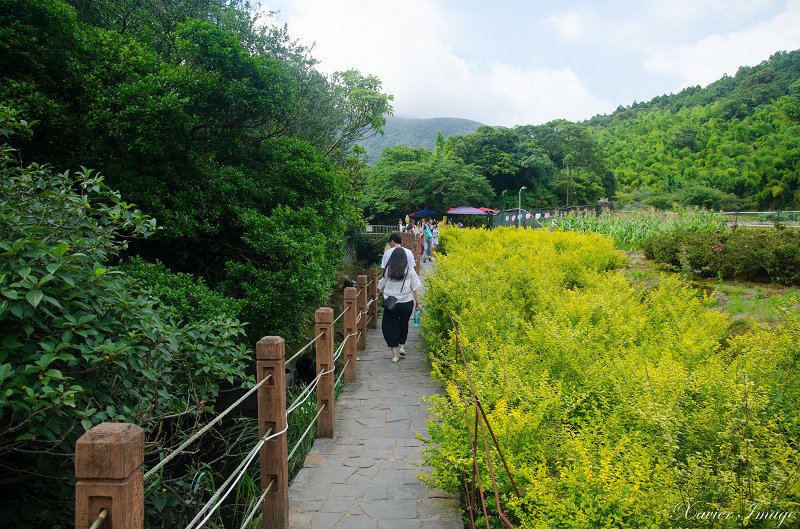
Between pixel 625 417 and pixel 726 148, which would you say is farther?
pixel 726 148

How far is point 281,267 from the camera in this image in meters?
8.09

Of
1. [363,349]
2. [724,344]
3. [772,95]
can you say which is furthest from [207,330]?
[772,95]

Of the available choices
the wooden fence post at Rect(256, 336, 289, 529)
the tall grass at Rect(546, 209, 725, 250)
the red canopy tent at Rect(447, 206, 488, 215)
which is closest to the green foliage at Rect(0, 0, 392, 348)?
the wooden fence post at Rect(256, 336, 289, 529)

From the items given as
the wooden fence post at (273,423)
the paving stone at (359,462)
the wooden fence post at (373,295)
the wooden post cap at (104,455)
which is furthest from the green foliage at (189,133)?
the wooden post cap at (104,455)

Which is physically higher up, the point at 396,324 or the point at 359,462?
the point at 396,324

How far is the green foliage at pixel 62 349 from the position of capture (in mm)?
2801

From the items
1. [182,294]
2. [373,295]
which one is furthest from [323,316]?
[373,295]

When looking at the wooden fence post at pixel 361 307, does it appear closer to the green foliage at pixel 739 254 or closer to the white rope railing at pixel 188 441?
the white rope railing at pixel 188 441

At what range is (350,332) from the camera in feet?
21.9

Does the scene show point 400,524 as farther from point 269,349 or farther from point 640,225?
point 640,225

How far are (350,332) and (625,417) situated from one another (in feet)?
12.9

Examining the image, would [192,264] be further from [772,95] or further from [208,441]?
[772,95]

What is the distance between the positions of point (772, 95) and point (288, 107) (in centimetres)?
5968

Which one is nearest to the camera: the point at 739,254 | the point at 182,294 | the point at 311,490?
the point at 311,490
